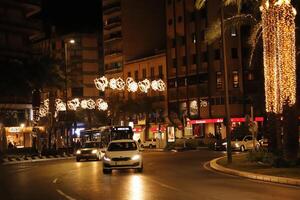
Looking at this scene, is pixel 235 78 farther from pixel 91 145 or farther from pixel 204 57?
pixel 91 145

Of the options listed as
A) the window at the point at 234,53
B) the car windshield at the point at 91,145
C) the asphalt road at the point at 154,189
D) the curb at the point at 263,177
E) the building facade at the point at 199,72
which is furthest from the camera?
the window at the point at 234,53

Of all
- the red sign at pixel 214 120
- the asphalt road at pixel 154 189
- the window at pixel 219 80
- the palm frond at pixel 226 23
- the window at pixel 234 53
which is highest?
the window at pixel 234 53

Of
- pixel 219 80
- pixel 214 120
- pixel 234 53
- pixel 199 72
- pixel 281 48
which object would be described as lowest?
pixel 214 120

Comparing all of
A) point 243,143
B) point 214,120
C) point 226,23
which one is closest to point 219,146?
point 243,143

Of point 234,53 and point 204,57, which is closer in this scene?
point 234,53

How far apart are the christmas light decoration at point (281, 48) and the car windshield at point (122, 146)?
7.77 metres

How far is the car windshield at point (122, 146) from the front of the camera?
29.6 m

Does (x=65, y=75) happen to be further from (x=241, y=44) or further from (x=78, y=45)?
(x=78, y=45)

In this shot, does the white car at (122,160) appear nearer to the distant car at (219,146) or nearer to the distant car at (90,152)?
the distant car at (90,152)

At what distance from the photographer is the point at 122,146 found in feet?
97.8

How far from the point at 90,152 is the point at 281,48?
2243cm

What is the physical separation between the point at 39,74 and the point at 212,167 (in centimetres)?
3249

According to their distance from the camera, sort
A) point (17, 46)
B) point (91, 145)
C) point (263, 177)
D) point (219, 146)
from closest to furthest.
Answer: point (263, 177)
point (91, 145)
point (219, 146)
point (17, 46)

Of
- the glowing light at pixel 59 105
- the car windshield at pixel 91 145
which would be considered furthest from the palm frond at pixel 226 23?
the glowing light at pixel 59 105
